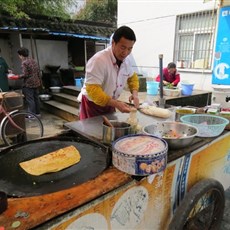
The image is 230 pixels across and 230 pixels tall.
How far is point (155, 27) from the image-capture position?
23.7 ft

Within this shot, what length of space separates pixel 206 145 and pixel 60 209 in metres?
1.26

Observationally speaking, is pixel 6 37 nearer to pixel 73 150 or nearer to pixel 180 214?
pixel 73 150

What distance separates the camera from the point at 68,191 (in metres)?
1.06

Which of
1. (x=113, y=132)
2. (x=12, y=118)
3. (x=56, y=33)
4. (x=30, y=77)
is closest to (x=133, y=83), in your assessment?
(x=113, y=132)

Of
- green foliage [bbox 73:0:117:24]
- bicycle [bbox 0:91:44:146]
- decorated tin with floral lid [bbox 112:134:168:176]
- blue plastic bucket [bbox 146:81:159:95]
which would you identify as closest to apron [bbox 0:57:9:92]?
bicycle [bbox 0:91:44:146]

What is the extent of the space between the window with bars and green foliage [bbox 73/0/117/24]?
1203cm

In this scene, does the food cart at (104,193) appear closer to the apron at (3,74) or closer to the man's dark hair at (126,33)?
the man's dark hair at (126,33)

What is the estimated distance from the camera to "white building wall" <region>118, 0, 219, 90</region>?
6258mm

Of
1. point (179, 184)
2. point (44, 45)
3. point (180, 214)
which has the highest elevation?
point (44, 45)

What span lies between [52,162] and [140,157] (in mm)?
564

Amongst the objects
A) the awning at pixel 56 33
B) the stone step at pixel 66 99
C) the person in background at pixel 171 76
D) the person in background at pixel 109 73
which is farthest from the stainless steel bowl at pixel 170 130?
the awning at pixel 56 33

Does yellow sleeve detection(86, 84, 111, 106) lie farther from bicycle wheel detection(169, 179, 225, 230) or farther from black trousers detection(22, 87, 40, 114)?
black trousers detection(22, 87, 40, 114)

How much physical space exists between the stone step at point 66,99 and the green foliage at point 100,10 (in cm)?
1153

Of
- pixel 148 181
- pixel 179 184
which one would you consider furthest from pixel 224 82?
pixel 148 181
